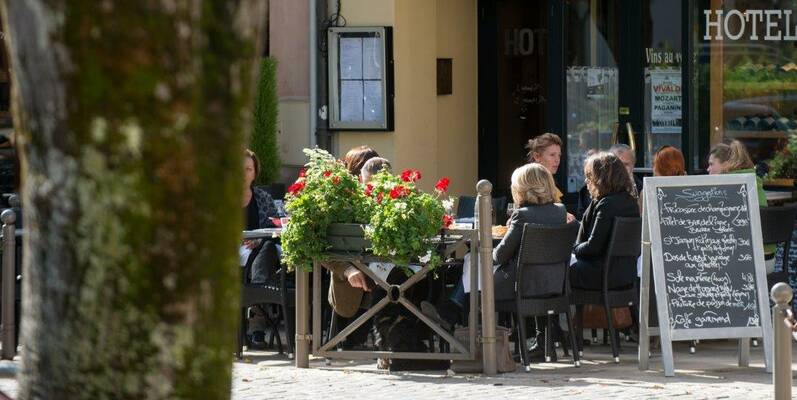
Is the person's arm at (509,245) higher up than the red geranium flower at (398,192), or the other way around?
the red geranium flower at (398,192)

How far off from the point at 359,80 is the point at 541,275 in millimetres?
4692

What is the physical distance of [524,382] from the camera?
28.7ft

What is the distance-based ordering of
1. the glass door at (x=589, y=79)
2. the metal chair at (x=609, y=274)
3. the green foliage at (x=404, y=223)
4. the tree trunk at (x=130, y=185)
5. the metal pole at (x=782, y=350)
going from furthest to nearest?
the glass door at (x=589, y=79) < the metal chair at (x=609, y=274) < the green foliage at (x=404, y=223) < the metal pole at (x=782, y=350) < the tree trunk at (x=130, y=185)

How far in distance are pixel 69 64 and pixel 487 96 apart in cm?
1185

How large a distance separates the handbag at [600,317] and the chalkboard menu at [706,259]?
0.99 metres

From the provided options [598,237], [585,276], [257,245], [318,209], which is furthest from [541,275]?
[257,245]

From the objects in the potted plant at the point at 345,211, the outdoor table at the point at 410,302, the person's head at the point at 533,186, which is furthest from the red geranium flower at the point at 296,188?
the person's head at the point at 533,186

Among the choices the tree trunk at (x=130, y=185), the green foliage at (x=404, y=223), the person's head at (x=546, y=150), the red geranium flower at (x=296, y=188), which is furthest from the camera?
the person's head at (x=546, y=150)

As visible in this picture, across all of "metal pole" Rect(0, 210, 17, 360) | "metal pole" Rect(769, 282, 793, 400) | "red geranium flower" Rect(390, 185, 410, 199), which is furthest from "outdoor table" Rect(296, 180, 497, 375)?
"metal pole" Rect(769, 282, 793, 400)

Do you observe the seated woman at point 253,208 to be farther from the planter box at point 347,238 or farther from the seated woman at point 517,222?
the seated woman at point 517,222

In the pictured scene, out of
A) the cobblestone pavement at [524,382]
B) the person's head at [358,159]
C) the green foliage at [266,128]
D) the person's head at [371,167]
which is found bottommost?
the cobblestone pavement at [524,382]

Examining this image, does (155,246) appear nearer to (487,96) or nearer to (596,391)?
(596,391)

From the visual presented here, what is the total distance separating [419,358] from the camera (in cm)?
909

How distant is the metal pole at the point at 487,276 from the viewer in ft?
28.8
